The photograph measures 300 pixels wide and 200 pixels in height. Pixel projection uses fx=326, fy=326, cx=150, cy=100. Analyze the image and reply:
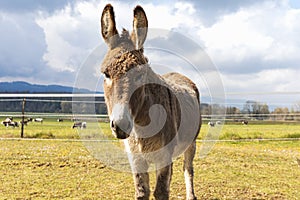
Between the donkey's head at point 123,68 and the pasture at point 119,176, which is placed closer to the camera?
the donkey's head at point 123,68

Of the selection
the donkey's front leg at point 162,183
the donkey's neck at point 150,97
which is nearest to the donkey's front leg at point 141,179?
the donkey's front leg at point 162,183

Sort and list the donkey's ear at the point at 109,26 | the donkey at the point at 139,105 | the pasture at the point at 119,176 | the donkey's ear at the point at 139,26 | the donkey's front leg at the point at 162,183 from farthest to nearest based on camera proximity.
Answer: the pasture at the point at 119,176 < the donkey's front leg at the point at 162,183 < the donkey's ear at the point at 109,26 < the donkey's ear at the point at 139,26 < the donkey at the point at 139,105

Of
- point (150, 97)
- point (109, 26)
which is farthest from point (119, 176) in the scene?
point (109, 26)

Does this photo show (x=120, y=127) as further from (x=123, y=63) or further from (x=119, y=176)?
(x=119, y=176)

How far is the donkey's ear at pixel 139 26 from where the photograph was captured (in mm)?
3100

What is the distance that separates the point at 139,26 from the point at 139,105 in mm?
760

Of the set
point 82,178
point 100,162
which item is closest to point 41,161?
point 100,162

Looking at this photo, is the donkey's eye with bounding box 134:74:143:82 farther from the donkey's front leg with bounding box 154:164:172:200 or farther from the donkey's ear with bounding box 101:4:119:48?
the donkey's front leg with bounding box 154:164:172:200

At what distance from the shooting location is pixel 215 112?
9.62 meters

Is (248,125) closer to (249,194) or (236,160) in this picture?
(236,160)

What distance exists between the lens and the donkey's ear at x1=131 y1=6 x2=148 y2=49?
310 cm

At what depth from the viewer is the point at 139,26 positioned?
3127mm

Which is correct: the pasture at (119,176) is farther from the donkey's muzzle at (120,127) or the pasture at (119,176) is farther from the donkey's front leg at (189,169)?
the donkey's muzzle at (120,127)

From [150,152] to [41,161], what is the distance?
17.3 ft
